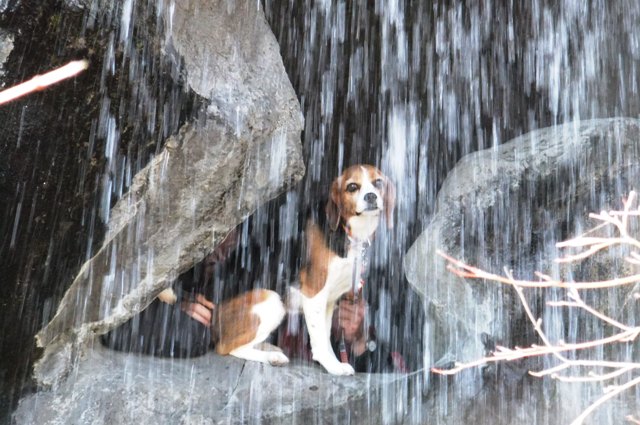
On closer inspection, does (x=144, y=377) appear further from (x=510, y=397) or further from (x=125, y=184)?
(x=510, y=397)

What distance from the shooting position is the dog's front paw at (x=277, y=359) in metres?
4.38

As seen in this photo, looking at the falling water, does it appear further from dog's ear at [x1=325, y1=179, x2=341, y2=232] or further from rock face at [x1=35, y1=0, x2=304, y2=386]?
dog's ear at [x1=325, y1=179, x2=341, y2=232]

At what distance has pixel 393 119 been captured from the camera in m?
5.98

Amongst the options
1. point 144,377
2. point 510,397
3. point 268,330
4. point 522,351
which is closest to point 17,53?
point 144,377

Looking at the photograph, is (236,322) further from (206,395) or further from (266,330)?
(206,395)

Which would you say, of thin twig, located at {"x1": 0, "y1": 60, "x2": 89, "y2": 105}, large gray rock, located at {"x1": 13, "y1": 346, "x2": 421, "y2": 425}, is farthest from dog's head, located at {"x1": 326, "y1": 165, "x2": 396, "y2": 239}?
thin twig, located at {"x1": 0, "y1": 60, "x2": 89, "y2": 105}

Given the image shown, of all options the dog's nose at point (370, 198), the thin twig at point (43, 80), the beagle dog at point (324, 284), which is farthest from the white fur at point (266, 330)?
the thin twig at point (43, 80)

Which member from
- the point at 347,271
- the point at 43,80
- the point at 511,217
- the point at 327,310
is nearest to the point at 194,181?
the point at 43,80

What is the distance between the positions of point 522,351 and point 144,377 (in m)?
2.77

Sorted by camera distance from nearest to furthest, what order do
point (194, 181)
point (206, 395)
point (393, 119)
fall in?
point (194, 181) → point (206, 395) → point (393, 119)

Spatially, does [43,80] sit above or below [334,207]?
above

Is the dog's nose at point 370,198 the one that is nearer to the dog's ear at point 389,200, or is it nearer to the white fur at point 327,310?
the dog's ear at point 389,200

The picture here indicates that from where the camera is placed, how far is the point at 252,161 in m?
4.05

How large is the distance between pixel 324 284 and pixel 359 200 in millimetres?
656
